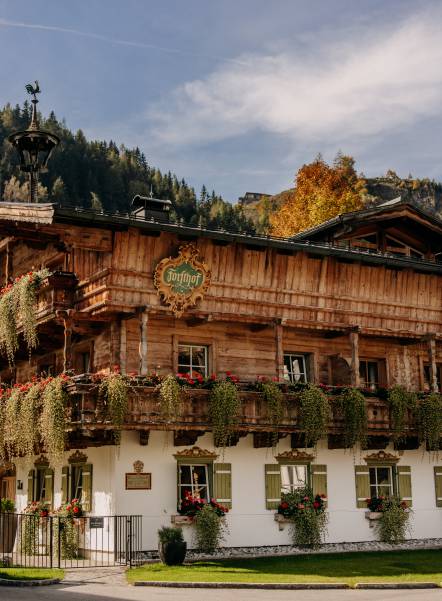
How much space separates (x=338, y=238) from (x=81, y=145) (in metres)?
125

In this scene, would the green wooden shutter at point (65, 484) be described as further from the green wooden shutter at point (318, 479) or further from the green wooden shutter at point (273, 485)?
the green wooden shutter at point (318, 479)

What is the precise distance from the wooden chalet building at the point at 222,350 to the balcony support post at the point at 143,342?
0.04 metres

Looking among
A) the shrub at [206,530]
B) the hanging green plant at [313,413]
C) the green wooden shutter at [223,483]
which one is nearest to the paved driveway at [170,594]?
the shrub at [206,530]

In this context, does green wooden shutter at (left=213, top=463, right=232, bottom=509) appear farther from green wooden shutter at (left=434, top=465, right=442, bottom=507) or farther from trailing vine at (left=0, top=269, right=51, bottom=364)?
green wooden shutter at (left=434, top=465, right=442, bottom=507)

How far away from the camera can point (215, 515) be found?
2303cm

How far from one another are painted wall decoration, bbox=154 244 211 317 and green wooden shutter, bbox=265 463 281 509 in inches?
190

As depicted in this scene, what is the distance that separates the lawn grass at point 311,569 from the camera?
1867 centimetres

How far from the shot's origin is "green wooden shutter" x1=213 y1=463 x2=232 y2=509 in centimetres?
2384

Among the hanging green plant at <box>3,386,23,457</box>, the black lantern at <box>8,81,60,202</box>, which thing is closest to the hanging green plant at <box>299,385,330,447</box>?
the hanging green plant at <box>3,386,23,457</box>

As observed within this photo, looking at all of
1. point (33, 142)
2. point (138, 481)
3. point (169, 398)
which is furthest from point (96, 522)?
point (33, 142)

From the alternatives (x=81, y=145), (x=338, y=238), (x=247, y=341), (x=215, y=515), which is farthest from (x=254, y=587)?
(x=81, y=145)

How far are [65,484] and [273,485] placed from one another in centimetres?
563

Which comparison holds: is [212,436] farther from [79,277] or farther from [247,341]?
[79,277]

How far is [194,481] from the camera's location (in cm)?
2373
